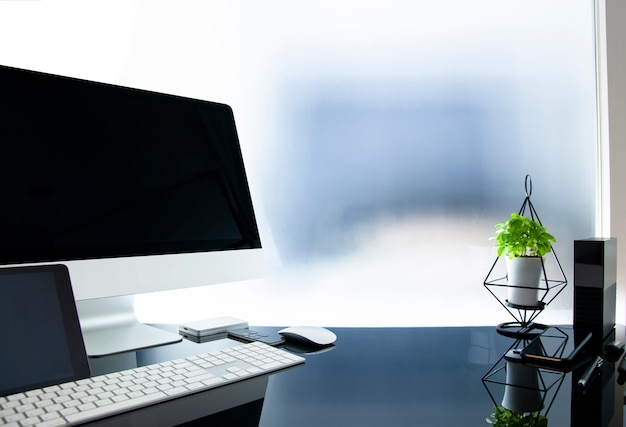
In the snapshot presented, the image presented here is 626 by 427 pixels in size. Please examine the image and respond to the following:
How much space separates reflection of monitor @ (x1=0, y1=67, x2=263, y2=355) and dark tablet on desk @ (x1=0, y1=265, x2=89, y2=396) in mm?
103

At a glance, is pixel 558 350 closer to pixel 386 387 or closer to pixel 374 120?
pixel 386 387

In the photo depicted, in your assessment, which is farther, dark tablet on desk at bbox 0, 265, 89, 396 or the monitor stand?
the monitor stand

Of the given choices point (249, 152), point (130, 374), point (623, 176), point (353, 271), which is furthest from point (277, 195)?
point (623, 176)

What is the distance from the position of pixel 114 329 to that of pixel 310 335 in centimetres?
43

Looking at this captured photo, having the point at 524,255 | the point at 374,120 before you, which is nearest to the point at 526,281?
the point at 524,255

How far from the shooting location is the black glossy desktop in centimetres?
64

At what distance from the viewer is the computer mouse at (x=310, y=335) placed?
3.29 ft

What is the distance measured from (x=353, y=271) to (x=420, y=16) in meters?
0.82

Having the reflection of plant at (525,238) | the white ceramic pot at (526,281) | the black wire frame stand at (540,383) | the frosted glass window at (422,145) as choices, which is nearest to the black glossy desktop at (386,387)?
the black wire frame stand at (540,383)

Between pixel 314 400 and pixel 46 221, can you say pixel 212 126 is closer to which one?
pixel 46 221

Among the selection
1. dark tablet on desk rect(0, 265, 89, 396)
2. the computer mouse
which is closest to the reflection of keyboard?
dark tablet on desk rect(0, 265, 89, 396)

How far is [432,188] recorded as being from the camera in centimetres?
152

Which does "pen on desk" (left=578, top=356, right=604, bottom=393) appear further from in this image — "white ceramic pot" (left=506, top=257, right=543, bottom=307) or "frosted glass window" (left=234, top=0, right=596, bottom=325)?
"frosted glass window" (left=234, top=0, right=596, bottom=325)

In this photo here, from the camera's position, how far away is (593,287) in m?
1.07
